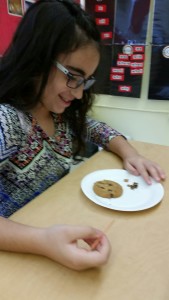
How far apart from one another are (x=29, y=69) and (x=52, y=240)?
475 millimetres

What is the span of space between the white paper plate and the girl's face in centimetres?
26

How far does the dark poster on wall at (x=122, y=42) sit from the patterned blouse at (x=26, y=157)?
1.22m

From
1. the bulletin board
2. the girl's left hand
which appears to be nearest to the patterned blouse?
the girl's left hand

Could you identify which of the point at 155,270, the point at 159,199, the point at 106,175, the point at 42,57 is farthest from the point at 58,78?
the point at 155,270

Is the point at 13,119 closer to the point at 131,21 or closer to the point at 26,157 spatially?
the point at 26,157

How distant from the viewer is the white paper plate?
750 mm

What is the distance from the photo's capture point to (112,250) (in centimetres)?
60

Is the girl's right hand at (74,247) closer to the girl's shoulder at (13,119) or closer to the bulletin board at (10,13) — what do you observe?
the girl's shoulder at (13,119)

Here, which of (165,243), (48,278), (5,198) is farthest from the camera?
(5,198)

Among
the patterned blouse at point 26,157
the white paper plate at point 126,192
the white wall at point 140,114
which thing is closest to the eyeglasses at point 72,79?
the patterned blouse at point 26,157

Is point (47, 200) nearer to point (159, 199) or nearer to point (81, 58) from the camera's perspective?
point (159, 199)

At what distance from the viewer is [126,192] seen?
82 cm

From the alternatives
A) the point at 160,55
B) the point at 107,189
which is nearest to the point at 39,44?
the point at 107,189

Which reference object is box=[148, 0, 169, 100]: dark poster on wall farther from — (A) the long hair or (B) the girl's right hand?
(B) the girl's right hand
